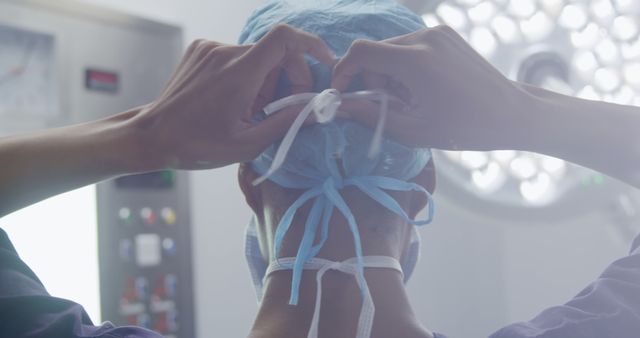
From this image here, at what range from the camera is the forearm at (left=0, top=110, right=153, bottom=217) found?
26.7 inches

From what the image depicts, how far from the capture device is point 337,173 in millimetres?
687

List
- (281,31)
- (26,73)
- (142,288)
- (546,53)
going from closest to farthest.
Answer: (281,31) → (546,53) → (26,73) → (142,288)

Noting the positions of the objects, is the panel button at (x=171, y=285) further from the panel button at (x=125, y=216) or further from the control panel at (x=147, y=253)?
the panel button at (x=125, y=216)

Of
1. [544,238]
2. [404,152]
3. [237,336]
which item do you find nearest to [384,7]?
[404,152]

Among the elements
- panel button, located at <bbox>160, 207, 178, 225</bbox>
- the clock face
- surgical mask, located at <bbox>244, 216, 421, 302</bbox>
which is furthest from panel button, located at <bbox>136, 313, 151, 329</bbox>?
surgical mask, located at <bbox>244, 216, 421, 302</bbox>

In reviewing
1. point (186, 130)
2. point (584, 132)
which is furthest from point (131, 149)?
point (584, 132)

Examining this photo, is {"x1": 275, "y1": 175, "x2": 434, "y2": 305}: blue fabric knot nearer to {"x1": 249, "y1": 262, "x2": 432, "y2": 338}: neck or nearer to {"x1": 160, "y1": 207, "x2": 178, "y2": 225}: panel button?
{"x1": 249, "y1": 262, "x2": 432, "y2": 338}: neck

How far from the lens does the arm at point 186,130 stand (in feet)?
2.05

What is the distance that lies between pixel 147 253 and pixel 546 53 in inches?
40.0

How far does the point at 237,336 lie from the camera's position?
1629 millimetres

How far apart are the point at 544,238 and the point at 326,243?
123 centimetres

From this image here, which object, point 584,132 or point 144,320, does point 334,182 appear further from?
point 144,320

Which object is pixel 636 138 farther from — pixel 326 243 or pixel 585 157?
pixel 326 243

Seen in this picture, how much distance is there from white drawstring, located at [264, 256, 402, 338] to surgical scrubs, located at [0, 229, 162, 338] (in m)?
0.15
